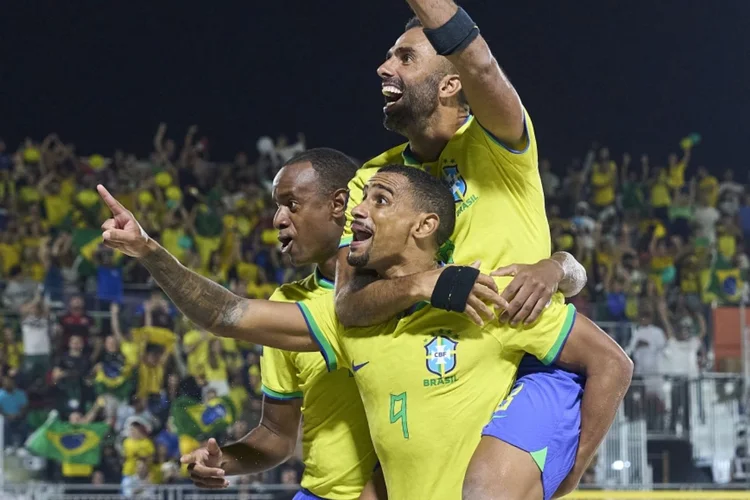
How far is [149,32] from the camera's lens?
14289mm

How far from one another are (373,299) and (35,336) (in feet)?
18.7

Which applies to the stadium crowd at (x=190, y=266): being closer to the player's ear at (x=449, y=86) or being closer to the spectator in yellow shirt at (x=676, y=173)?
the spectator in yellow shirt at (x=676, y=173)

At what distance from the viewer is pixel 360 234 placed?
2.85 m

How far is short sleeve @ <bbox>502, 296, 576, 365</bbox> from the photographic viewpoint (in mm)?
2766

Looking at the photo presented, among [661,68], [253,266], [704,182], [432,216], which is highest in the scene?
[661,68]

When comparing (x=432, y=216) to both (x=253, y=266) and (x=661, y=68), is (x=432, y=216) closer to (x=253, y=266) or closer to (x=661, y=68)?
(x=253, y=266)

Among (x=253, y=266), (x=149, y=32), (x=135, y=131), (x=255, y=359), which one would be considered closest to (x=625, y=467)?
(x=255, y=359)

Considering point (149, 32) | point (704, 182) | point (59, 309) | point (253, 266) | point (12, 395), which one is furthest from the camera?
point (149, 32)

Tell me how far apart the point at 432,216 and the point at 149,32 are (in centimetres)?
1214

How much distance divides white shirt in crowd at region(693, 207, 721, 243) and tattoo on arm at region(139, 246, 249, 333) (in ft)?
29.9

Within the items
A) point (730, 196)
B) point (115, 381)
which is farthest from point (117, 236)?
point (730, 196)

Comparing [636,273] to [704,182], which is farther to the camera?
[704,182]

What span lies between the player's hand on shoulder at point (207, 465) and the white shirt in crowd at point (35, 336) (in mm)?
4953

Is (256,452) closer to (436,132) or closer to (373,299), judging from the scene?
(373,299)
